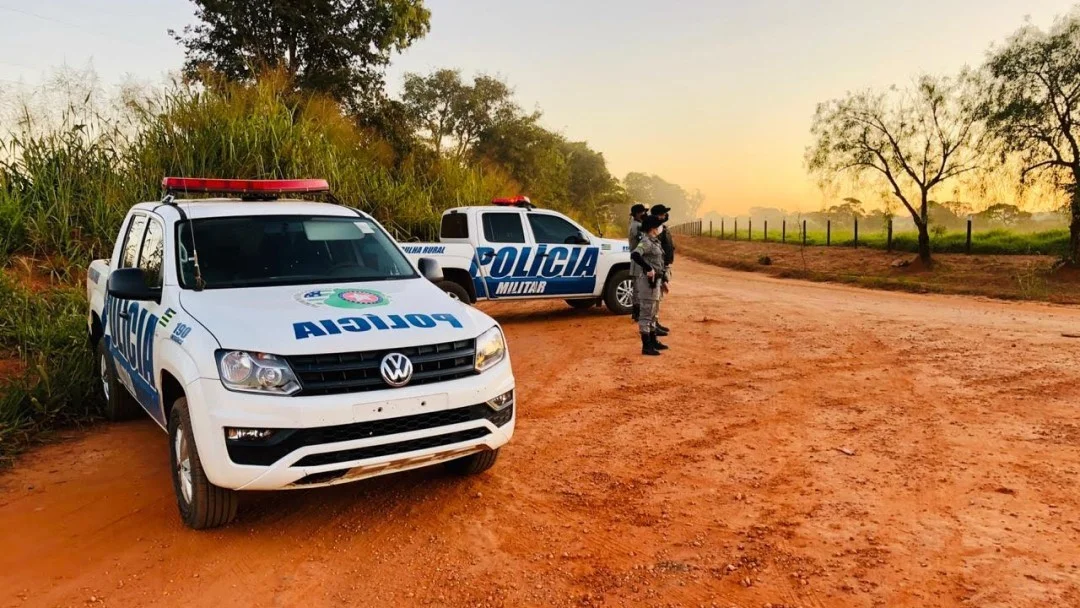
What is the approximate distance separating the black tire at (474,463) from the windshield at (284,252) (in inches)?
52.3

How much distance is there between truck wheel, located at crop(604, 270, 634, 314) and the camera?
38.2ft

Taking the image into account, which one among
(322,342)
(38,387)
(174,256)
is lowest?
(38,387)

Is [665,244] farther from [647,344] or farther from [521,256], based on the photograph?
[521,256]

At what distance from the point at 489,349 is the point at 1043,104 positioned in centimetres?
2021

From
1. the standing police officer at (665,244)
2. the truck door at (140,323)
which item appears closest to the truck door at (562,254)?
the standing police officer at (665,244)

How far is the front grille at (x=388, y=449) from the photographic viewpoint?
11.3ft

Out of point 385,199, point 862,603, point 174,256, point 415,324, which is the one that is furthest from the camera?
point 385,199

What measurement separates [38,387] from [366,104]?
66.9ft

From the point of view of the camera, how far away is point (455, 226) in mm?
11000

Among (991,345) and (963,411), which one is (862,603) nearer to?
(963,411)

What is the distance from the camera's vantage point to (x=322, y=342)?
138 inches

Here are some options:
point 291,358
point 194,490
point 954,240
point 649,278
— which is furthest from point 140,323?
point 954,240

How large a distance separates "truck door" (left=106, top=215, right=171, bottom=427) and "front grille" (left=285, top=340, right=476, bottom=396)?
122 centimetres

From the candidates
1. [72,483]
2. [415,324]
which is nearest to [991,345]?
[415,324]
